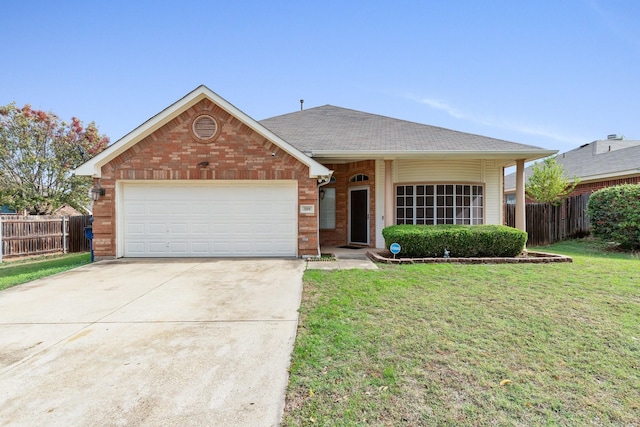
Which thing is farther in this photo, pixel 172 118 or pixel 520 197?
pixel 520 197

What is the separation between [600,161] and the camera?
18.1m

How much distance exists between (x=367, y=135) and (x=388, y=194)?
2.58 meters

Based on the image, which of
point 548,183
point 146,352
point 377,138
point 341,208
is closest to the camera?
point 146,352

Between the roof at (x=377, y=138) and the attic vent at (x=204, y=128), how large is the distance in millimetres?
2629

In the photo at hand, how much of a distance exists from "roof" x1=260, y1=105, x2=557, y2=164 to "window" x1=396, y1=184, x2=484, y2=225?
1.60 meters

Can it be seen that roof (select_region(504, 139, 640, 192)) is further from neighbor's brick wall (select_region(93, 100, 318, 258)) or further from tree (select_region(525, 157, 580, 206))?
neighbor's brick wall (select_region(93, 100, 318, 258))

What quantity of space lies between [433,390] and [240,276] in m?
5.09

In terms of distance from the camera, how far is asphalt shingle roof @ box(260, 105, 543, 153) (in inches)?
398

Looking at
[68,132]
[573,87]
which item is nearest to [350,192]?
[573,87]

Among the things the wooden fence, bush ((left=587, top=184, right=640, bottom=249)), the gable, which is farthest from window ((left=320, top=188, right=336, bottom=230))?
the wooden fence

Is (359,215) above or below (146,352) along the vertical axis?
above

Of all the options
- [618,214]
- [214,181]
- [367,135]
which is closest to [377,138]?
[367,135]

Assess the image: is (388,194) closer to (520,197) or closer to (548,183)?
(520,197)

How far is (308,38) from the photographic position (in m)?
12.0
